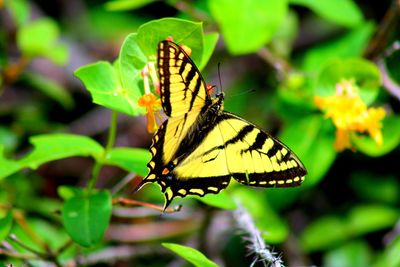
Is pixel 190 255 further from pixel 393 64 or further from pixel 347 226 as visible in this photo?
pixel 347 226

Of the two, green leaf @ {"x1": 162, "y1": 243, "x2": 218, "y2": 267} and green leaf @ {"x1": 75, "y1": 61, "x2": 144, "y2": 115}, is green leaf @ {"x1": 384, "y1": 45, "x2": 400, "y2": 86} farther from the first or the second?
green leaf @ {"x1": 162, "y1": 243, "x2": 218, "y2": 267}

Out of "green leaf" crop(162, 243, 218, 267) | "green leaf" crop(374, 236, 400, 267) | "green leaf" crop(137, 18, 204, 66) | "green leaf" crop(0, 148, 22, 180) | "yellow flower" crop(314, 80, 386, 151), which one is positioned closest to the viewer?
"green leaf" crop(162, 243, 218, 267)

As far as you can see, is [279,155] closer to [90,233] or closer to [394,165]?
[90,233]

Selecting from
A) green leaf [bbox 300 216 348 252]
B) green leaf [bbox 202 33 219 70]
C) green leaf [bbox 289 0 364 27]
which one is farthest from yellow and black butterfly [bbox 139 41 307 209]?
green leaf [bbox 300 216 348 252]

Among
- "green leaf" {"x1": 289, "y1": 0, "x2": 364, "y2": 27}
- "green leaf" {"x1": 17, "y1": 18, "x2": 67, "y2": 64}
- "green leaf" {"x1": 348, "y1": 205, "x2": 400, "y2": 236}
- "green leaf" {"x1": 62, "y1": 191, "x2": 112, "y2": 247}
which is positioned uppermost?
"green leaf" {"x1": 289, "y1": 0, "x2": 364, "y2": 27}

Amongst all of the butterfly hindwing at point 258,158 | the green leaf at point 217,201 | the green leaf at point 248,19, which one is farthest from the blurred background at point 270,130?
the butterfly hindwing at point 258,158

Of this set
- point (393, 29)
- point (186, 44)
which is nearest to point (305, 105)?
point (393, 29)

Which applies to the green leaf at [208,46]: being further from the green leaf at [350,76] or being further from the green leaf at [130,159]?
the green leaf at [350,76]

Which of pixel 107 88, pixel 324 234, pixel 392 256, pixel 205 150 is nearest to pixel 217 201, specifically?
pixel 205 150
